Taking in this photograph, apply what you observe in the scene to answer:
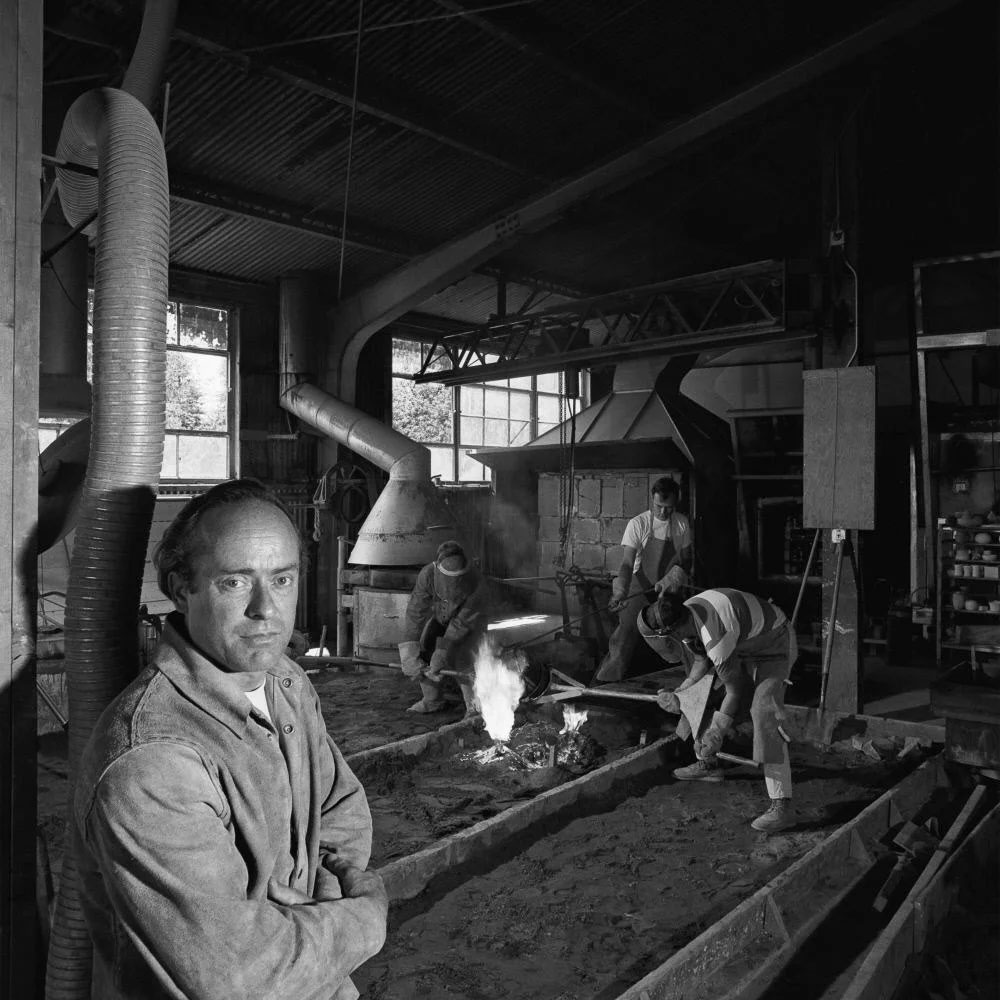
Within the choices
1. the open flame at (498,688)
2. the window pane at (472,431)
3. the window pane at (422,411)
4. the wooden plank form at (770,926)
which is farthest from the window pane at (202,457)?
the wooden plank form at (770,926)

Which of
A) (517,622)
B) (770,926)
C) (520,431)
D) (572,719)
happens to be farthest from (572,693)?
(520,431)

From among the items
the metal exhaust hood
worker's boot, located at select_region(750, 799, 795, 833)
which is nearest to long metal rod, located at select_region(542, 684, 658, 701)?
worker's boot, located at select_region(750, 799, 795, 833)

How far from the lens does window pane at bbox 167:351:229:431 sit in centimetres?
1228

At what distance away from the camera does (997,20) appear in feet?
28.8

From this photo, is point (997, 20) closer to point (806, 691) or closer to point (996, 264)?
point (996, 264)

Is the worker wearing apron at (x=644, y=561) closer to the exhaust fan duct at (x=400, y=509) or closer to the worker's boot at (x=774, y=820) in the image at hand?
the exhaust fan duct at (x=400, y=509)

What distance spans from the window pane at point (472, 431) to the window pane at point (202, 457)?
5.24 meters

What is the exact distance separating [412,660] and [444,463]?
8240 millimetres

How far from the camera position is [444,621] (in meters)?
8.89

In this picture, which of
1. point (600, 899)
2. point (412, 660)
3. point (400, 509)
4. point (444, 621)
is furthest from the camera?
point (400, 509)

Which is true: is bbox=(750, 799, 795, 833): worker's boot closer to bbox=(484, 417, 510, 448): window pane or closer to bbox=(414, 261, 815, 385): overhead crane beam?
bbox=(414, 261, 815, 385): overhead crane beam

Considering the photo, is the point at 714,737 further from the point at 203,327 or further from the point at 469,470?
the point at 469,470

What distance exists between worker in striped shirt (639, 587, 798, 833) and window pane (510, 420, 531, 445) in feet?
38.0

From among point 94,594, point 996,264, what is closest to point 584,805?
point 94,594
